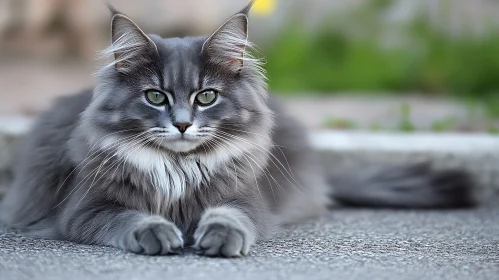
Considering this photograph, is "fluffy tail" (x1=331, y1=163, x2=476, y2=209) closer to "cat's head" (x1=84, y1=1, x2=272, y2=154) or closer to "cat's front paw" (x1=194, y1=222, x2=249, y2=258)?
"cat's head" (x1=84, y1=1, x2=272, y2=154)

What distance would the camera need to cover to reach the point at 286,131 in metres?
4.68

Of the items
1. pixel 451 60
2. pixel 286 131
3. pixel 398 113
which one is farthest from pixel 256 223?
pixel 451 60

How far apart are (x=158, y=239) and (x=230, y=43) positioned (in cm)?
106

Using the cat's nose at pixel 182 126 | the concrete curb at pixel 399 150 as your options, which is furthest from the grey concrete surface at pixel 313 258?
the concrete curb at pixel 399 150

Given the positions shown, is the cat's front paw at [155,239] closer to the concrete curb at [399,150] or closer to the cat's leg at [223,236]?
the cat's leg at [223,236]

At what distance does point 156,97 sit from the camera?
3.42 meters

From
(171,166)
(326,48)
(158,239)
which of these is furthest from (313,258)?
(326,48)

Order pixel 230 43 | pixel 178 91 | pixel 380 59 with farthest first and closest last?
pixel 380 59, pixel 230 43, pixel 178 91

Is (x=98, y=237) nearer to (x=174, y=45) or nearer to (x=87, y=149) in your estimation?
(x=87, y=149)

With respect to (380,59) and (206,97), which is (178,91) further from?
(380,59)

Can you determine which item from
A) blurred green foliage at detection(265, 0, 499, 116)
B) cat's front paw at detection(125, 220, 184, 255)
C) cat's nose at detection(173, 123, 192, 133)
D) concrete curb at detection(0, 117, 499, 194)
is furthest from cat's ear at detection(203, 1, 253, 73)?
blurred green foliage at detection(265, 0, 499, 116)

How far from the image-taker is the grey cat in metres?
3.30

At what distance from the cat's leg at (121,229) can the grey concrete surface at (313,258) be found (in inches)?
2.0

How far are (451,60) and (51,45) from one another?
198 inches
